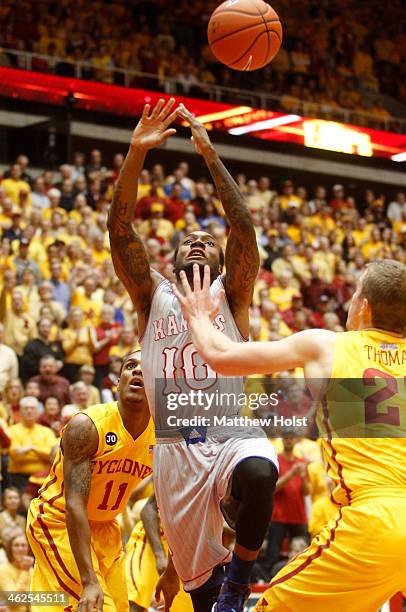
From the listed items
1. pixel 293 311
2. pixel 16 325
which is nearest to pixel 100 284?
pixel 16 325

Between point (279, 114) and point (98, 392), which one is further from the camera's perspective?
point (279, 114)

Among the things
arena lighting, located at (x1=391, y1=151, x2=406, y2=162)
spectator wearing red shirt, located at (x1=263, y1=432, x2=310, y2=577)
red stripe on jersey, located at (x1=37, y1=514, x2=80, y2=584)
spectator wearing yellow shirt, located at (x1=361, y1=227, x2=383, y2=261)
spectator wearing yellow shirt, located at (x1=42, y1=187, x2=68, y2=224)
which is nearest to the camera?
red stripe on jersey, located at (x1=37, y1=514, x2=80, y2=584)

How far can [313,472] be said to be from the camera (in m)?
10.6

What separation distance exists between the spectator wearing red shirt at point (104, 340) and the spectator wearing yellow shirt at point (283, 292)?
3.23m

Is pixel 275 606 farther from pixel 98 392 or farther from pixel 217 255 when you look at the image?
pixel 98 392

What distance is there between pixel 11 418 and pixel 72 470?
200 inches

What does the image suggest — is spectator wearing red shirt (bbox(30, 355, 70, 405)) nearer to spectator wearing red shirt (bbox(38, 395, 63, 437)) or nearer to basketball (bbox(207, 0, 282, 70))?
spectator wearing red shirt (bbox(38, 395, 63, 437))

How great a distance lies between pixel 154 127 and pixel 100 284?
294 inches

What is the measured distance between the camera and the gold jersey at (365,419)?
4.14 m

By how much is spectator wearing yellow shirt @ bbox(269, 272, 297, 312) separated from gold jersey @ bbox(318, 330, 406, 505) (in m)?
10.3

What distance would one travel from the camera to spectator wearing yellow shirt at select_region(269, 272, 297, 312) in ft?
48.5

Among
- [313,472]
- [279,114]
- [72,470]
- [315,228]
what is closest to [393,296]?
[72,470]

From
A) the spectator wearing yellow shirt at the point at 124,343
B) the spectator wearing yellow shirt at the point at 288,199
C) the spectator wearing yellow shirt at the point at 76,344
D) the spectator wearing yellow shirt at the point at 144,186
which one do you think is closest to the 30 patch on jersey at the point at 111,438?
the spectator wearing yellow shirt at the point at 76,344

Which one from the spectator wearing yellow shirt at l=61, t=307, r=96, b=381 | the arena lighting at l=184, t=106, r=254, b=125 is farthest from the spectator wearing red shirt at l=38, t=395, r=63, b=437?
the arena lighting at l=184, t=106, r=254, b=125
